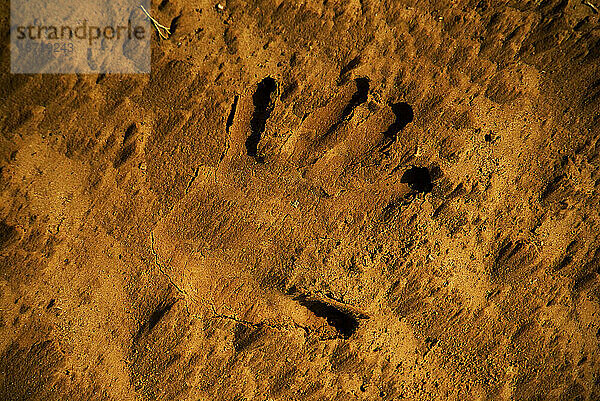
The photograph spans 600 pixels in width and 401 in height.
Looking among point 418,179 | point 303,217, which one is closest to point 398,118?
point 418,179

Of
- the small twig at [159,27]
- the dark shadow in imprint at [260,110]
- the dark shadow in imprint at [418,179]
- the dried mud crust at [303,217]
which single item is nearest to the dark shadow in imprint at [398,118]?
the dried mud crust at [303,217]

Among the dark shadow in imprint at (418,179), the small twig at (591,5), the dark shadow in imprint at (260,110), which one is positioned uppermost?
the small twig at (591,5)

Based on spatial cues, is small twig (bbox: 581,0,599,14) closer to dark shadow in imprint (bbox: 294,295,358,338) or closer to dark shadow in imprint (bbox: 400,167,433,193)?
dark shadow in imprint (bbox: 400,167,433,193)

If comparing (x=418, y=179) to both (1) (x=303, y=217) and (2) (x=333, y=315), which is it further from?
(2) (x=333, y=315)

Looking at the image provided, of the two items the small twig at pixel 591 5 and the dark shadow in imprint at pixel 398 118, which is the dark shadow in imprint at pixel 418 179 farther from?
the small twig at pixel 591 5

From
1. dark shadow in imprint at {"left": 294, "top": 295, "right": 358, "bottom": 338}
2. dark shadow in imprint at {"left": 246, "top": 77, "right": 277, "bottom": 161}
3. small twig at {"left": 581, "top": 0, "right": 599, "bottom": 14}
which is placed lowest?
dark shadow in imprint at {"left": 294, "top": 295, "right": 358, "bottom": 338}

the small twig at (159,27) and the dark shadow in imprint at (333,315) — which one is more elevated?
the small twig at (159,27)

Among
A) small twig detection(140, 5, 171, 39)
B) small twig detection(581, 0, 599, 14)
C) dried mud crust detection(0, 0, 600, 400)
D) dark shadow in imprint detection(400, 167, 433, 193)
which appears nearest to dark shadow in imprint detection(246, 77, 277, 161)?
dried mud crust detection(0, 0, 600, 400)
